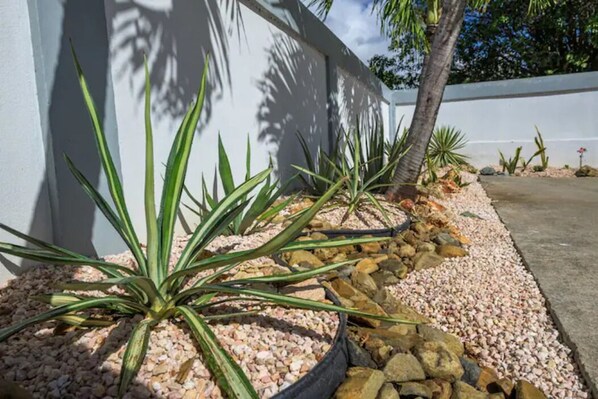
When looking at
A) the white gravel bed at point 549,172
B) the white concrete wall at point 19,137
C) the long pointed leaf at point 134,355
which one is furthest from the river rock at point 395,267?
the white gravel bed at point 549,172

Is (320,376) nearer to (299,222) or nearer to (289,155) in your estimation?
(299,222)

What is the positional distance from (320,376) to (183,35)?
8.12 ft

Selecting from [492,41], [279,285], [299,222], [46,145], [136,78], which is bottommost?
[279,285]

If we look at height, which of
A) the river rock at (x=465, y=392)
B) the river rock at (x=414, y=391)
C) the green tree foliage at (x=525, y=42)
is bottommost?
the river rock at (x=465, y=392)

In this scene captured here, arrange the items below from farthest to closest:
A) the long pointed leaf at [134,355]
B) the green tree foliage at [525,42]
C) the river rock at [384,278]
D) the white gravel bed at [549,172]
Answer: the green tree foliage at [525,42] → the white gravel bed at [549,172] → the river rock at [384,278] → the long pointed leaf at [134,355]

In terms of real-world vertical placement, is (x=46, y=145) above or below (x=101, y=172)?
above

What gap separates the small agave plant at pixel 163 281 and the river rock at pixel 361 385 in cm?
21

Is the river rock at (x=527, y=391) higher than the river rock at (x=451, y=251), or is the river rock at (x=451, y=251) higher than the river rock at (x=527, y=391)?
the river rock at (x=451, y=251)

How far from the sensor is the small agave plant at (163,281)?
4.21 feet

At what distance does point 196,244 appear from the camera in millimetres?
1761

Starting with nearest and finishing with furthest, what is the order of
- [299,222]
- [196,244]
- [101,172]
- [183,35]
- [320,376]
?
[299,222] → [320,376] → [196,244] → [101,172] → [183,35]

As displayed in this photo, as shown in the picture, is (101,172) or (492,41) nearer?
(101,172)

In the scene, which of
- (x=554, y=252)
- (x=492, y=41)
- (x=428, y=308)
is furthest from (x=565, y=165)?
(x=428, y=308)

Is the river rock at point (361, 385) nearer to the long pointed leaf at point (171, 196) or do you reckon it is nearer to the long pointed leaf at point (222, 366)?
the long pointed leaf at point (222, 366)
